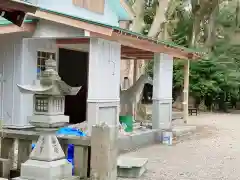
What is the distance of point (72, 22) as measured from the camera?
9.45 m

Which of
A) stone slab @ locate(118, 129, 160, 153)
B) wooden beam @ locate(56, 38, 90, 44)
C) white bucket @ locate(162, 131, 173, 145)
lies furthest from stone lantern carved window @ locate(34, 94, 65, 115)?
white bucket @ locate(162, 131, 173, 145)

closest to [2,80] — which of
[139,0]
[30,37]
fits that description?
[30,37]

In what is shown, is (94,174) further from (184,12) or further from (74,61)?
(184,12)

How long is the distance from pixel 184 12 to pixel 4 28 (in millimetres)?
24587

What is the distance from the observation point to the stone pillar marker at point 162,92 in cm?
1439

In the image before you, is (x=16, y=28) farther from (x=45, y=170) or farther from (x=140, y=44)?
(x=45, y=170)

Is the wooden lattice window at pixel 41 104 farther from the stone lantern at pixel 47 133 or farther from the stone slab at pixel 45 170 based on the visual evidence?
the stone slab at pixel 45 170

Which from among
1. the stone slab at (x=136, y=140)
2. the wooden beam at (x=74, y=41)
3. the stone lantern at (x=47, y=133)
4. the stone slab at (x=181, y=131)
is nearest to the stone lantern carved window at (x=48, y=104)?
the stone lantern at (x=47, y=133)

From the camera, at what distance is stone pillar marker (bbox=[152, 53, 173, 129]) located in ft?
47.2

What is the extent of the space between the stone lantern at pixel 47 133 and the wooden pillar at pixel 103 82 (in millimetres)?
3509

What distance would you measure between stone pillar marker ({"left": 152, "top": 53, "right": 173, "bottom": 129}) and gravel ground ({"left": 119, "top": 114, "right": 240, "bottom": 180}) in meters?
1.07

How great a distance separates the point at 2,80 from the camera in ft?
36.7

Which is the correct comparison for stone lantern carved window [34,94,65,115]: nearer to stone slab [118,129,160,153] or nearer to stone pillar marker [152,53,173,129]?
stone slab [118,129,160,153]

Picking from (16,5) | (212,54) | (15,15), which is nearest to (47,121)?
(15,15)
